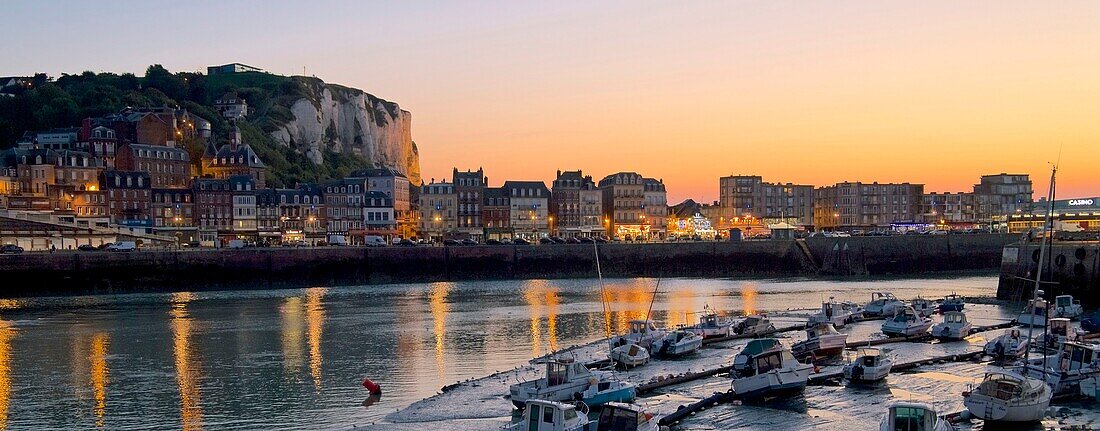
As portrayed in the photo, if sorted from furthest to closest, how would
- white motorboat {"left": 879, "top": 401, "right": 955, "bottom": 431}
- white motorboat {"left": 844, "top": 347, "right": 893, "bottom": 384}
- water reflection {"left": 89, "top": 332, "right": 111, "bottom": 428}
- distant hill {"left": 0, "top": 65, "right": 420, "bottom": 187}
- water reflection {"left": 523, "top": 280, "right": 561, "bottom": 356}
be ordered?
distant hill {"left": 0, "top": 65, "right": 420, "bottom": 187}, water reflection {"left": 523, "top": 280, "right": 561, "bottom": 356}, white motorboat {"left": 844, "top": 347, "right": 893, "bottom": 384}, water reflection {"left": 89, "top": 332, "right": 111, "bottom": 428}, white motorboat {"left": 879, "top": 401, "right": 955, "bottom": 431}

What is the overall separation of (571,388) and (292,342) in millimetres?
23897

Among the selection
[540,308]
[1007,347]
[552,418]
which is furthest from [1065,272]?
→ [552,418]

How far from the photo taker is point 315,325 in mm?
58875

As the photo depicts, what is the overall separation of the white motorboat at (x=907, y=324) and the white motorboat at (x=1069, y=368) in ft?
46.5

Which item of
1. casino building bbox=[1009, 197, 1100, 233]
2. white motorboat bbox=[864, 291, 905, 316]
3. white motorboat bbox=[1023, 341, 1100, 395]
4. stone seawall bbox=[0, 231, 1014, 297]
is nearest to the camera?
white motorboat bbox=[1023, 341, 1100, 395]

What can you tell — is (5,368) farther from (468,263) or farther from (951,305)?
(468,263)

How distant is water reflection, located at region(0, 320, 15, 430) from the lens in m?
35.1

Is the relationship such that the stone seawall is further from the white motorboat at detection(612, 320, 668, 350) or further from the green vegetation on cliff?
the green vegetation on cliff

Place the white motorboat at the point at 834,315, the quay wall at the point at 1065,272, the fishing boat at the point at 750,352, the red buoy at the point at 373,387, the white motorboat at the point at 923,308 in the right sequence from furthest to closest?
the quay wall at the point at 1065,272 < the white motorboat at the point at 923,308 < the white motorboat at the point at 834,315 < the red buoy at the point at 373,387 < the fishing boat at the point at 750,352

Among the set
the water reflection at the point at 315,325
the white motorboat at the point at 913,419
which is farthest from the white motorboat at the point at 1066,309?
the water reflection at the point at 315,325

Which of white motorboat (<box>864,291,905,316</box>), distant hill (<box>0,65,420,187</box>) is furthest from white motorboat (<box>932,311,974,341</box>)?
distant hill (<box>0,65,420,187</box>)

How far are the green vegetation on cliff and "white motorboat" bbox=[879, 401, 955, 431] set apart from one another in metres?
137

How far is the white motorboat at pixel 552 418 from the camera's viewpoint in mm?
25516

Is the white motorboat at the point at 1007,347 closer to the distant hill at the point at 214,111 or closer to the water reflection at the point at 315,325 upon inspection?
the water reflection at the point at 315,325
